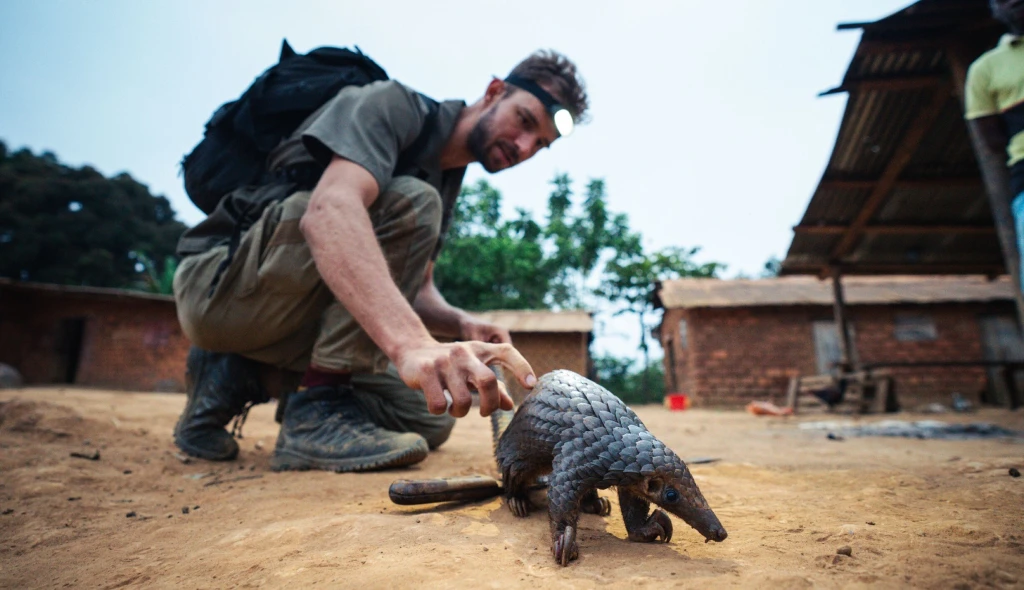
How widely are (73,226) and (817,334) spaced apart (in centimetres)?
2887

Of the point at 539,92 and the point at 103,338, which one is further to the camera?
the point at 103,338

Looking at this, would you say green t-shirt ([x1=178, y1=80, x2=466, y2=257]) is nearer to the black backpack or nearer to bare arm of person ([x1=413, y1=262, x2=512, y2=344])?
the black backpack

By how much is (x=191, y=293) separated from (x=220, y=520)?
122 centimetres

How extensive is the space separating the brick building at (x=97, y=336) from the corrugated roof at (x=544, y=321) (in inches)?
332

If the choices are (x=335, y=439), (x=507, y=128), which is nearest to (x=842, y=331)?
(x=507, y=128)

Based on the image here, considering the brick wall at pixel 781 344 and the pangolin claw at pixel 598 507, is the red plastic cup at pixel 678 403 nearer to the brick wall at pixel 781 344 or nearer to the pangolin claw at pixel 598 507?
the brick wall at pixel 781 344

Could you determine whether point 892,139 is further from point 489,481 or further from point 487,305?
point 487,305

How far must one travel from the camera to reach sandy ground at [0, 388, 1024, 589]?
948 millimetres

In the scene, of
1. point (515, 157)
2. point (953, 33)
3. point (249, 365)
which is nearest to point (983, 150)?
point (953, 33)

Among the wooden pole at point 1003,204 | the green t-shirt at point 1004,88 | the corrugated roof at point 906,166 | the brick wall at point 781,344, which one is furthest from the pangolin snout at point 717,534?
the brick wall at point 781,344

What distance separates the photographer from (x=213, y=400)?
2.52 meters

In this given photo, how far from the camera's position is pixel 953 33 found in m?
4.20

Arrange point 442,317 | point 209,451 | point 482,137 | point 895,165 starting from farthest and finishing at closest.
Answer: point 895,165 < point 442,317 < point 482,137 < point 209,451

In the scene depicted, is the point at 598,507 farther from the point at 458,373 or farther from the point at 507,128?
the point at 507,128
